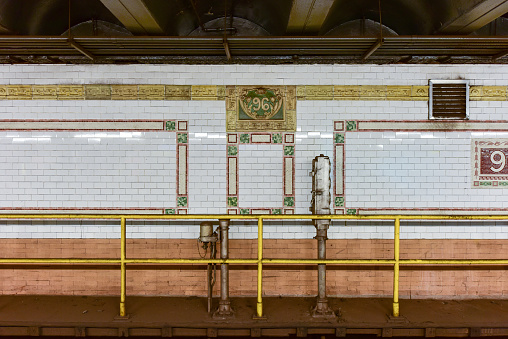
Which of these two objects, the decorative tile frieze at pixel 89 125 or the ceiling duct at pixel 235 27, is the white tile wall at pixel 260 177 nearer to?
the decorative tile frieze at pixel 89 125

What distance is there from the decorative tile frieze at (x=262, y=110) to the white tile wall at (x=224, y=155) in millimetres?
137

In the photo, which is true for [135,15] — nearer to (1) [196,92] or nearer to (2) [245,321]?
(1) [196,92]

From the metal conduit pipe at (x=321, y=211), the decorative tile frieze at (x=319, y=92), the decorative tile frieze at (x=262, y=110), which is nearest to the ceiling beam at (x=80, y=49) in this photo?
the decorative tile frieze at (x=262, y=110)

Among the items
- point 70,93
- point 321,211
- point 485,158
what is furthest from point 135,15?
point 485,158

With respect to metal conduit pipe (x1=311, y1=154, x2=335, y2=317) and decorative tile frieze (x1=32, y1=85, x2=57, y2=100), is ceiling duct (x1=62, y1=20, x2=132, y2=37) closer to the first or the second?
decorative tile frieze (x1=32, y1=85, x2=57, y2=100)

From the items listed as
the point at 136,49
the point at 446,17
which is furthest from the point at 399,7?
the point at 136,49

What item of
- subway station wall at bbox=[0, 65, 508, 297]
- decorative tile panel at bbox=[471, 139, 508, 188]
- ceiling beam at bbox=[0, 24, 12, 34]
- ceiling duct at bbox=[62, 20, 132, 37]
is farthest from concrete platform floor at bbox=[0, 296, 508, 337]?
ceiling duct at bbox=[62, 20, 132, 37]

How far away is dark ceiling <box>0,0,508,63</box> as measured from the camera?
3736 millimetres

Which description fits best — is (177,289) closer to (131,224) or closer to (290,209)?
(131,224)

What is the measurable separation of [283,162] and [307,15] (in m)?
1.98

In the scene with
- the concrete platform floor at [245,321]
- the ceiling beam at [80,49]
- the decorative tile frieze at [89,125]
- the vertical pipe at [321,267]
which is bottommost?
the concrete platform floor at [245,321]

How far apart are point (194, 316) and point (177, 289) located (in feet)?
2.60

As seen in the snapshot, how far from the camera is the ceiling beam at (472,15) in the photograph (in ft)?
10.8

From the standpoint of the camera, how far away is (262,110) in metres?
4.56
